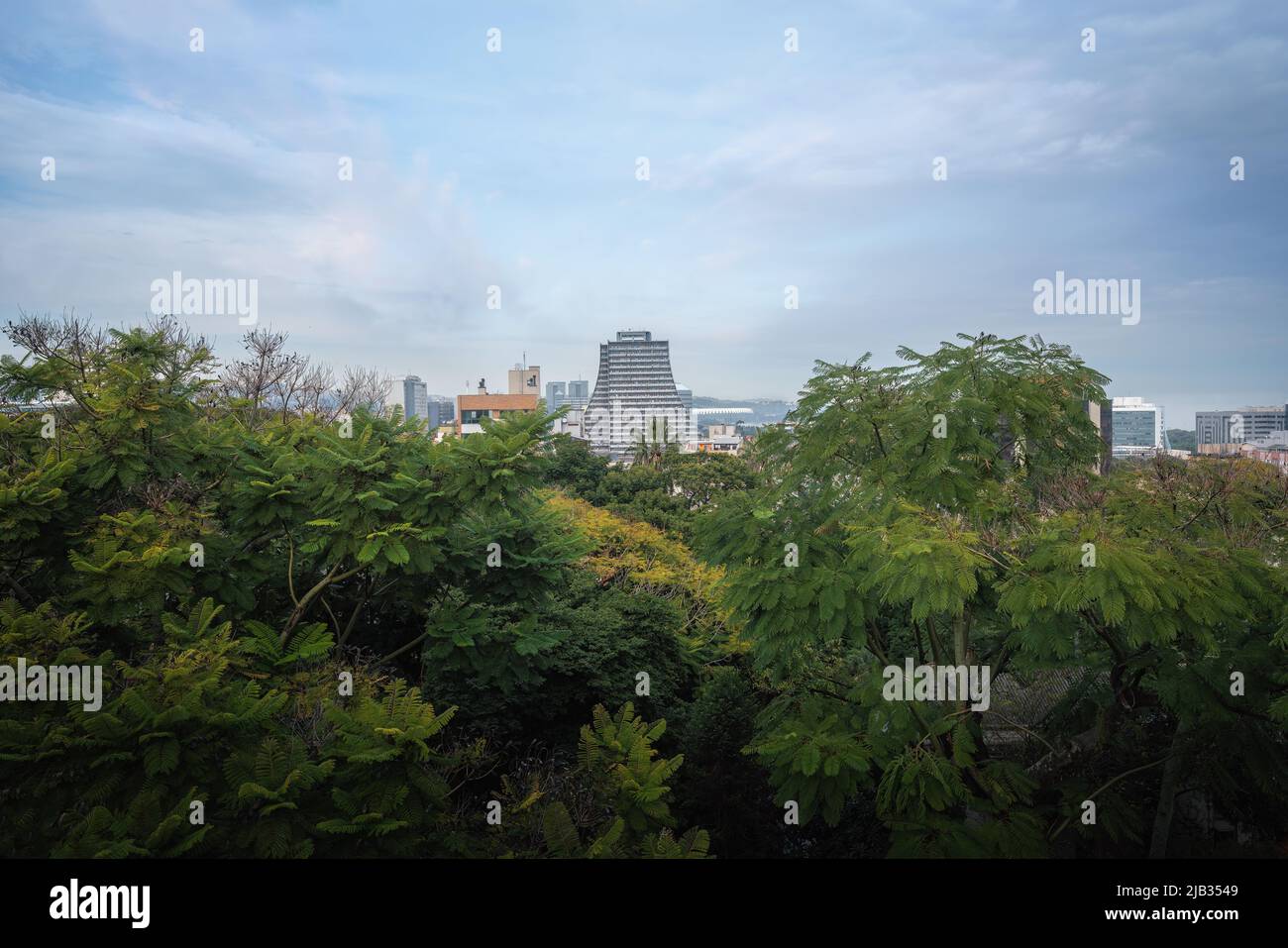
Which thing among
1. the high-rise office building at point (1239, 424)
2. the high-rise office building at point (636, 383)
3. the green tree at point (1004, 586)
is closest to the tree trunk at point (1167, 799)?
the green tree at point (1004, 586)

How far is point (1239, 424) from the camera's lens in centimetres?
2864

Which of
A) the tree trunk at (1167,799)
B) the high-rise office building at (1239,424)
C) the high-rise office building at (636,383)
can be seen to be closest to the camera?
the tree trunk at (1167,799)

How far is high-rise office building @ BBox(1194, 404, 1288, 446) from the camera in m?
21.0

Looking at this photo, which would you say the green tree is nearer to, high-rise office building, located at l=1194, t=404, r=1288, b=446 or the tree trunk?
the tree trunk

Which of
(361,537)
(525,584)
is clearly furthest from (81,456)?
(525,584)

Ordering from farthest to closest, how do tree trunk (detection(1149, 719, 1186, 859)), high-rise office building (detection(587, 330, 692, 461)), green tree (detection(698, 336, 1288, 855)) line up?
high-rise office building (detection(587, 330, 692, 461))
tree trunk (detection(1149, 719, 1186, 859))
green tree (detection(698, 336, 1288, 855))

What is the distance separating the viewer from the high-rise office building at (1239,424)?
21.0 meters

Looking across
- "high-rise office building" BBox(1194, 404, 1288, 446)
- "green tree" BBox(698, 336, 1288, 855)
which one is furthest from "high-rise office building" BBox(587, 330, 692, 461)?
"green tree" BBox(698, 336, 1288, 855)

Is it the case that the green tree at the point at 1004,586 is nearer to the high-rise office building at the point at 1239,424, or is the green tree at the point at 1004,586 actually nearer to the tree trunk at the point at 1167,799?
the tree trunk at the point at 1167,799

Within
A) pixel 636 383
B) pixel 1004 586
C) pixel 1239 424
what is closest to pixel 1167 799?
pixel 1004 586

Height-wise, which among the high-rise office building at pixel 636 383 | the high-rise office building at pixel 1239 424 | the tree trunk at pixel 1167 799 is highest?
the high-rise office building at pixel 636 383

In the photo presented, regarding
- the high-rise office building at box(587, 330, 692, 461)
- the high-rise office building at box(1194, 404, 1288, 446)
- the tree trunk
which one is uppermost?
the high-rise office building at box(587, 330, 692, 461)

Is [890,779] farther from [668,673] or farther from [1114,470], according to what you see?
[668,673]

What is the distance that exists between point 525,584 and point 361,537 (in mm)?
2468
